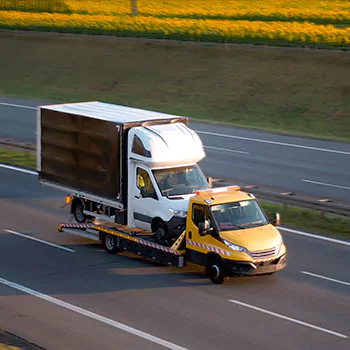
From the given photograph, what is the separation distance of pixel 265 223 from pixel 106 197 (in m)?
4.43

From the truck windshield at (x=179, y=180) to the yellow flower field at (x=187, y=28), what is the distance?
31.9m

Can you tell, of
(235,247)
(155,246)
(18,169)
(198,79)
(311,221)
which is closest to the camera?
(235,247)

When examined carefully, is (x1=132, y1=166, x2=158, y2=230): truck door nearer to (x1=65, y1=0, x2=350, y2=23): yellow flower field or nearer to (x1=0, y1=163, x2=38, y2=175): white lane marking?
(x1=0, y1=163, x2=38, y2=175): white lane marking

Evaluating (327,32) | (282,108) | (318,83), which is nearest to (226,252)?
(282,108)

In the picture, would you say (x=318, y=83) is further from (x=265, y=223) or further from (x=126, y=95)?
(x=265, y=223)

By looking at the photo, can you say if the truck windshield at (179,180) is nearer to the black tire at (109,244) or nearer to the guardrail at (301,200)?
the black tire at (109,244)

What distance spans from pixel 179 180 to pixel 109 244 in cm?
242

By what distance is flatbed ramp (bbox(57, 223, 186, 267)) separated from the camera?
1914cm

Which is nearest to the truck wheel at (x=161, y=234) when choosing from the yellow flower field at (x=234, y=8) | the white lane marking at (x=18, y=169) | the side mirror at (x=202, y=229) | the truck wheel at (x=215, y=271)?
the side mirror at (x=202, y=229)

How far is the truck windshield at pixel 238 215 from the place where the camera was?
18625 mm

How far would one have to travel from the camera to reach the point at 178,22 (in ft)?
202

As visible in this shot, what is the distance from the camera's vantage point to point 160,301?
57.1ft

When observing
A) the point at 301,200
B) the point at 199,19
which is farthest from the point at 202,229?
the point at 199,19

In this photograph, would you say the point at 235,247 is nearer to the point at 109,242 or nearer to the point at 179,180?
the point at 179,180
